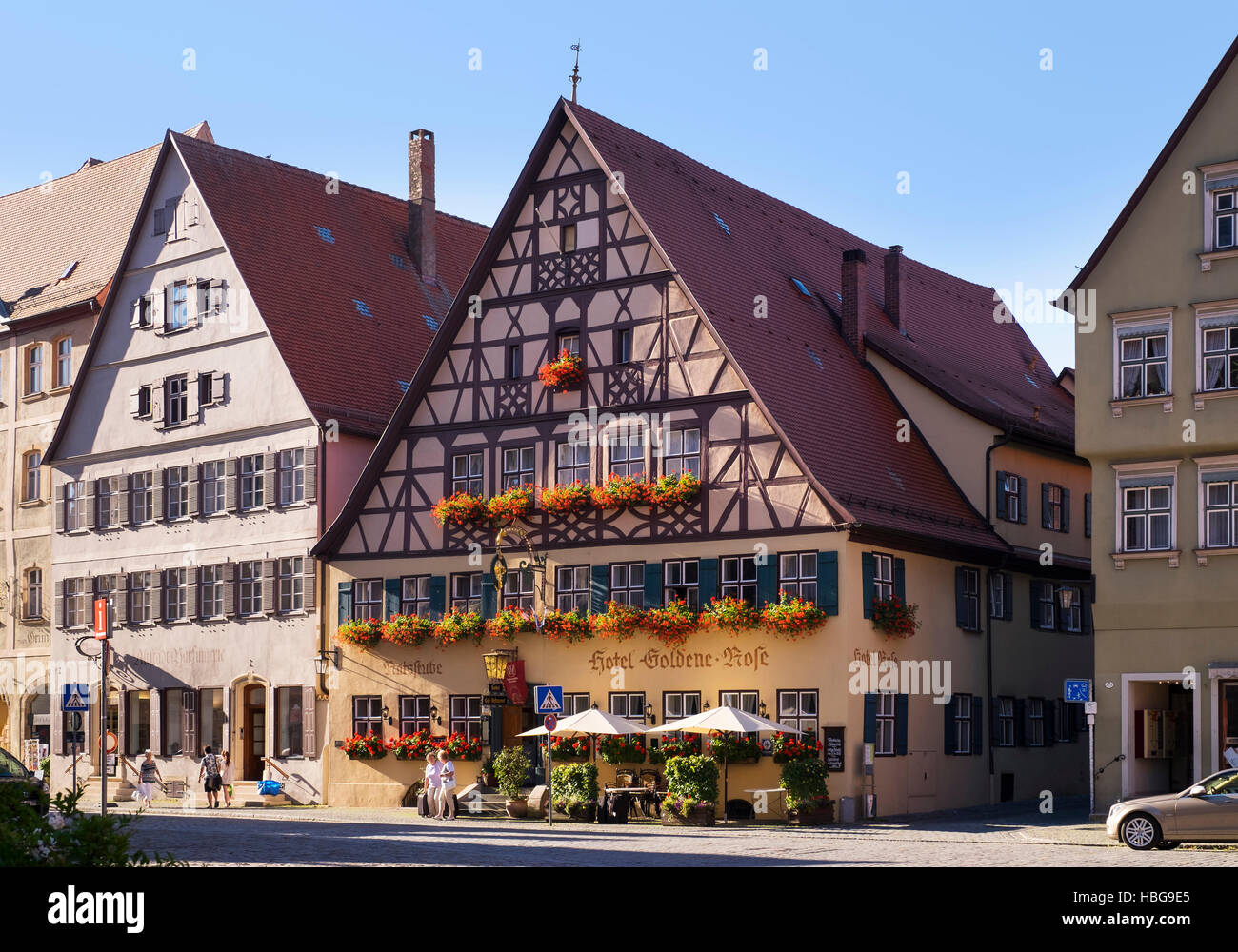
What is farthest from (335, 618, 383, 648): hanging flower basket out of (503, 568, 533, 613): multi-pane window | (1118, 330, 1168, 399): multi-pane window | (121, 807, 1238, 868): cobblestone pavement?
(1118, 330, 1168, 399): multi-pane window

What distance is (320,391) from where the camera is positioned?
41375mm

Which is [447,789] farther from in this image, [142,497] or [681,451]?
[142,497]

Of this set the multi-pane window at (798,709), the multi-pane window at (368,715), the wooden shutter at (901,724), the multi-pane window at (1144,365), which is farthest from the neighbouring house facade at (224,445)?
the multi-pane window at (1144,365)

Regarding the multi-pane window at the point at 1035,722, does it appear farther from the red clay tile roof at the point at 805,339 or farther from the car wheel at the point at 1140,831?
the car wheel at the point at 1140,831

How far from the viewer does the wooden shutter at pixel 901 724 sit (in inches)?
1344

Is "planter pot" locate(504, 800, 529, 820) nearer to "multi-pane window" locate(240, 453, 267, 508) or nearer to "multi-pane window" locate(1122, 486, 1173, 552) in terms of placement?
"multi-pane window" locate(240, 453, 267, 508)

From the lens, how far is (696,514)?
3441cm

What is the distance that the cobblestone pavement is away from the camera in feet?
71.8

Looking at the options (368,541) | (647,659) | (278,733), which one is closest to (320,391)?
(368,541)

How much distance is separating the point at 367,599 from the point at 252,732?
5306 millimetres

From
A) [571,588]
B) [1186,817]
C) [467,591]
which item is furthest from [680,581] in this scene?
[1186,817]
